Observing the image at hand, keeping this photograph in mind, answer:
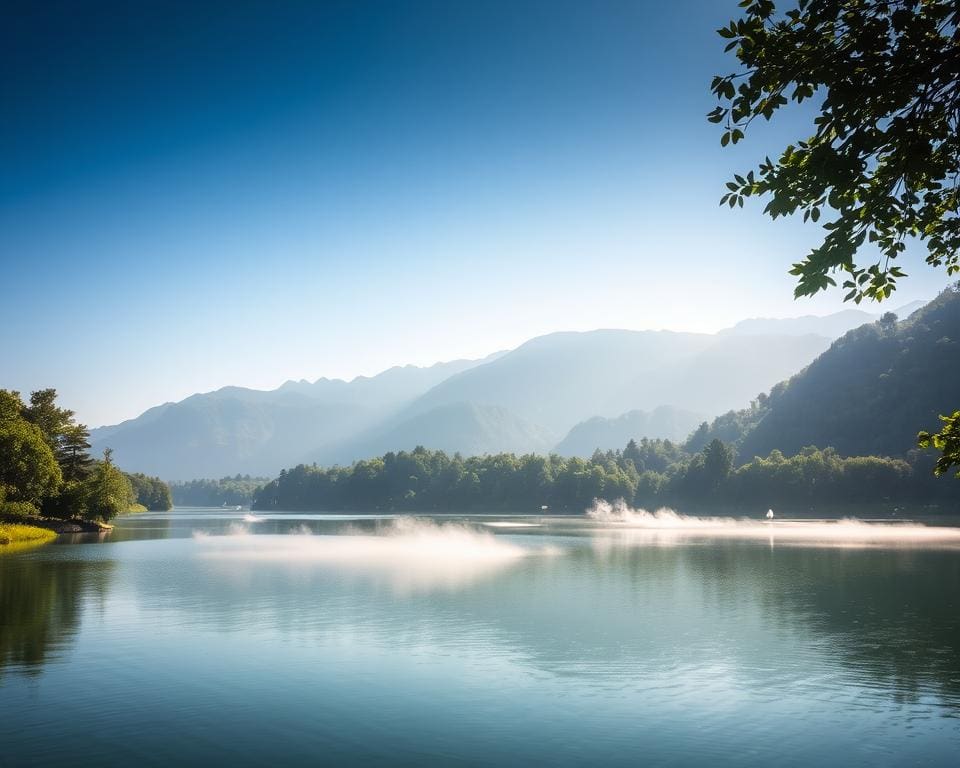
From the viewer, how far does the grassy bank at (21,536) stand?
85831 mm

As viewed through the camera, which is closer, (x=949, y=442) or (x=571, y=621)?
(x=949, y=442)

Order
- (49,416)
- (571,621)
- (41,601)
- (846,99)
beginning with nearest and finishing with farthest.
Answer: (846,99) < (571,621) < (41,601) < (49,416)

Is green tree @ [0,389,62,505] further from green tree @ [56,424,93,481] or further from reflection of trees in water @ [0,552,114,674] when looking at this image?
reflection of trees in water @ [0,552,114,674]

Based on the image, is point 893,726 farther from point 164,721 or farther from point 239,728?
point 164,721

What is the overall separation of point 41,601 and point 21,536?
2410 inches

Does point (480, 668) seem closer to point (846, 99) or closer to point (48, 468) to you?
point (846, 99)

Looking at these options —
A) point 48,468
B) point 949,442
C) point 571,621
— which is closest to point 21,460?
point 48,468

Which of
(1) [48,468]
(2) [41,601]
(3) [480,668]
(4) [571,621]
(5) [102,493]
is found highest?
(1) [48,468]

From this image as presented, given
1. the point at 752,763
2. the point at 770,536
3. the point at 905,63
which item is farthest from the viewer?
the point at 770,536

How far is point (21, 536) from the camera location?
94.2 metres

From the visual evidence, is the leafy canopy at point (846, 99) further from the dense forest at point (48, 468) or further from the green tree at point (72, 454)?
the green tree at point (72, 454)

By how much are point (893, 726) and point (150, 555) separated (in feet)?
247

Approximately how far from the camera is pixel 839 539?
10000 centimetres

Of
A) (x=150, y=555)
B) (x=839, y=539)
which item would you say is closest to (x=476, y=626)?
(x=150, y=555)
